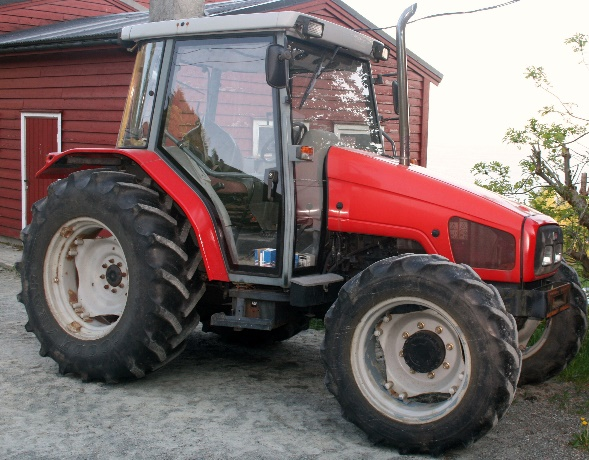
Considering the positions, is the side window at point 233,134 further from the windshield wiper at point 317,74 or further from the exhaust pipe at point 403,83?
the exhaust pipe at point 403,83

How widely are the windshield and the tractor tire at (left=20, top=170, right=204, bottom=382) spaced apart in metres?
1.05

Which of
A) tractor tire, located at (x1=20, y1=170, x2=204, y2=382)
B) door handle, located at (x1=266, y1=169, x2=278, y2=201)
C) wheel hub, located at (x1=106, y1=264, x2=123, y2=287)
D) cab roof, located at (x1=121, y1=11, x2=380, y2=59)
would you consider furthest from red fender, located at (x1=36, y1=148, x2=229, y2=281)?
cab roof, located at (x1=121, y1=11, x2=380, y2=59)

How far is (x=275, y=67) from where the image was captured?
4.73m

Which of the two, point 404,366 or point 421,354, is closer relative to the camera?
point 421,354

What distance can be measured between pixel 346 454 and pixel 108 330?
74.4 inches

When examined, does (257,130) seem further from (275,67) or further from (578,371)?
(578,371)

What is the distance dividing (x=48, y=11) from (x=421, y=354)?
44.6 ft

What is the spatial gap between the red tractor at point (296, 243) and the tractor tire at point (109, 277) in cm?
1

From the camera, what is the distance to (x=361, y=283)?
14.5ft

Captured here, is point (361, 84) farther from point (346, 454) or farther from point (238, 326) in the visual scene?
point (346, 454)

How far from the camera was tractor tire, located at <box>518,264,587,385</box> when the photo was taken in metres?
5.30

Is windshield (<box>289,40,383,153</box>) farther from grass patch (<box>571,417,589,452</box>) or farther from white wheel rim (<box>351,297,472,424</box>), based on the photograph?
grass patch (<box>571,417,589,452</box>)

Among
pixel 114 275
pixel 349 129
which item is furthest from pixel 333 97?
pixel 114 275

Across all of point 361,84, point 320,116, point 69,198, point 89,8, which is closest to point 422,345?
point 320,116
